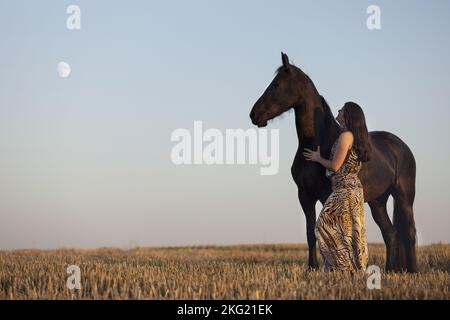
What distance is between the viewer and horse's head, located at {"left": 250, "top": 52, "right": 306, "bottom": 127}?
9.62 metres

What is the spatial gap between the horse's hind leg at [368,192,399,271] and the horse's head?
3077mm

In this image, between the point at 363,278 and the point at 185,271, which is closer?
the point at 363,278

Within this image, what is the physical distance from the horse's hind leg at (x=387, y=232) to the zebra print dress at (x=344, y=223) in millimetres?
2531

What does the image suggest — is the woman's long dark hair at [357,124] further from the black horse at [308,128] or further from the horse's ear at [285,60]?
the horse's ear at [285,60]

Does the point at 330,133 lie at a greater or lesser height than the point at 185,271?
greater

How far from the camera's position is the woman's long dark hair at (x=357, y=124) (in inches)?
332

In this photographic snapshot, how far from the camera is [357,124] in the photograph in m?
8.45

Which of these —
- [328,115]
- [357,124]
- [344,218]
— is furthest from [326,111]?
[344,218]

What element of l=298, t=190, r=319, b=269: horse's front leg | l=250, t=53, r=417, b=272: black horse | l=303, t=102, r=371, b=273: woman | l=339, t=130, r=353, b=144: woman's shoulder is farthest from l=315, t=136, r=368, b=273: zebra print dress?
l=298, t=190, r=319, b=269: horse's front leg

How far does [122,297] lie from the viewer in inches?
253

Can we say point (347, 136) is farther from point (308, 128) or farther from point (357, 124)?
point (308, 128)
